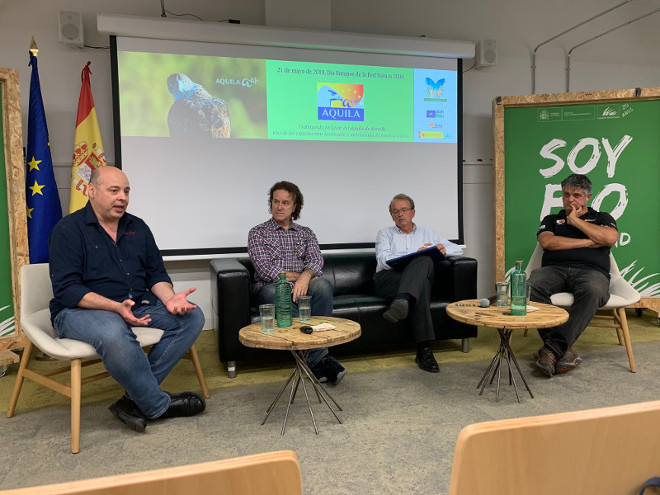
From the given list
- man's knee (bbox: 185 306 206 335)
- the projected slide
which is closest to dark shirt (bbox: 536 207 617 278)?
the projected slide

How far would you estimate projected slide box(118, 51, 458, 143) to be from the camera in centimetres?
364

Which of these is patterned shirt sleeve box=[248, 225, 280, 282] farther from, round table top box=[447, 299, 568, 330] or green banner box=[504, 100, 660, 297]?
green banner box=[504, 100, 660, 297]

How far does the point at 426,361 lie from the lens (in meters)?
3.03

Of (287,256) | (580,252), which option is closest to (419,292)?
(287,256)

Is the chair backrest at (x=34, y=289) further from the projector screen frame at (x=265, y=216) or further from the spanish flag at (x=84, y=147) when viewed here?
the projector screen frame at (x=265, y=216)

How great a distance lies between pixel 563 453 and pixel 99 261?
2250mm

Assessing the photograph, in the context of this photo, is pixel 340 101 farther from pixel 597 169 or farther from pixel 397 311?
pixel 597 169

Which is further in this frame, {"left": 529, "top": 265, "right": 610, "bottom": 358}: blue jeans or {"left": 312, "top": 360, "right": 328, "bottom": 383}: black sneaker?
{"left": 529, "top": 265, "right": 610, "bottom": 358}: blue jeans

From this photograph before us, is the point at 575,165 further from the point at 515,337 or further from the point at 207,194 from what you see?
the point at 207,194

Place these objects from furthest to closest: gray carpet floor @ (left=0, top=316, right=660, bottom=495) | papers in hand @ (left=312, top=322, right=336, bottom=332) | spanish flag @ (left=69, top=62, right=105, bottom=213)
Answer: spanish flag @ (left=69, top=62, right=105, bottom=213) < papers in hand @ (left=312, top=322, right=336, bottom=332) < gray carpet floor @ (left=0, top=316, right=660, bottom=495)

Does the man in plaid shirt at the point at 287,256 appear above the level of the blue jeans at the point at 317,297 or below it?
above

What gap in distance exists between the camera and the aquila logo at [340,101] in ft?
13.1

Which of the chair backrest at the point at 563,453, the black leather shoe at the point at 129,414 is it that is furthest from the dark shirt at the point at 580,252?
the chair backrest at the point at 563,453

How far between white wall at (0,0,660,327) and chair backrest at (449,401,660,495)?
143 inches
